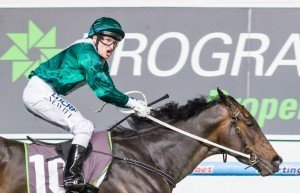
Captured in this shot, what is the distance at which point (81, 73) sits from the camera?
6277 millimetres

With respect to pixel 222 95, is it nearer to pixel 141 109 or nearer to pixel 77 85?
pixel 141 109

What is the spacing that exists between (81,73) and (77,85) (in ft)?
0.42

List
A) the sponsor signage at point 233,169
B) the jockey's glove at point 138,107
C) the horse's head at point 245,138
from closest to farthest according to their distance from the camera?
the jockey's glove at point 138,107 → the horse's head at point 245,138 → the sponsor signage at point 233,169

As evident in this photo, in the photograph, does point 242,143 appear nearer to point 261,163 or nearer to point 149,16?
point 261,163

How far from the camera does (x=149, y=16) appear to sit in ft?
30.0

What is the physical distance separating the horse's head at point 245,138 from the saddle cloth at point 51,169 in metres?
1.01

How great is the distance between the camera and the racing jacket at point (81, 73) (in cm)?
614

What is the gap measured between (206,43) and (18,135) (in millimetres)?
2298

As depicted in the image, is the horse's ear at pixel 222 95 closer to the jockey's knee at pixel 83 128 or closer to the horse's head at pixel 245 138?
the horse's head at pixel 245 138

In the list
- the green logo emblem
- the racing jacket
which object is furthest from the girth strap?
the green logo emblem

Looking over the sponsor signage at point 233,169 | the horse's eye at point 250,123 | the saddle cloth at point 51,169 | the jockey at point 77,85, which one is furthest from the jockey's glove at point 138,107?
the sponsor signage at point 233,169

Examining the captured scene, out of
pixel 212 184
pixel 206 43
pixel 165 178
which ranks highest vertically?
pixel 206 43

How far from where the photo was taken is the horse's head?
656 cm
